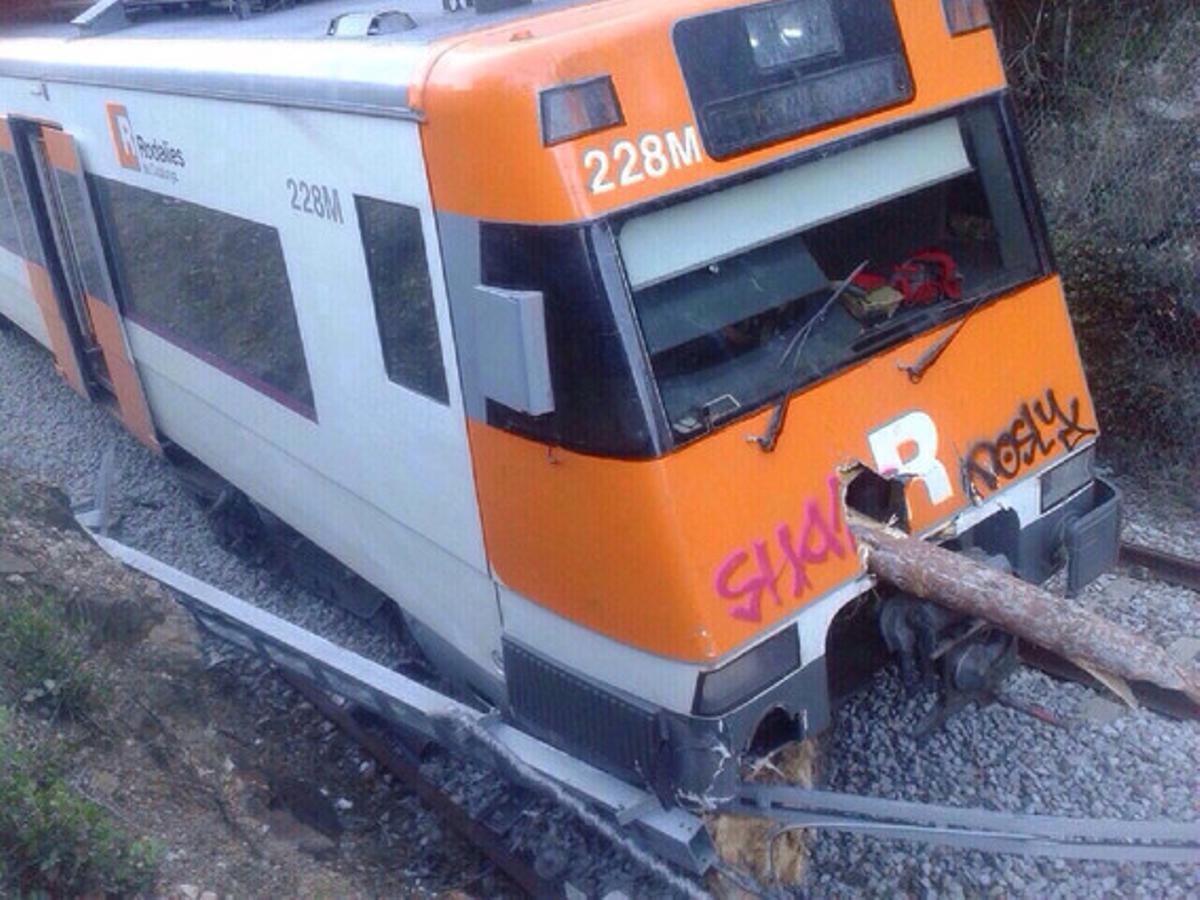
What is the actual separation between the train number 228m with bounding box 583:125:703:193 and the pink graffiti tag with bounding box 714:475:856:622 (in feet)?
3.54

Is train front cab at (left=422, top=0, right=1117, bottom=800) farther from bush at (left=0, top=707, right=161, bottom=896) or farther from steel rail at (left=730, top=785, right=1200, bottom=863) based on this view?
bush at (left=0, top=707, right=161, bottom=896)

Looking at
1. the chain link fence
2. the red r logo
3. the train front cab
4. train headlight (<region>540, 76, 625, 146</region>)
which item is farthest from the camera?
the chain link fence

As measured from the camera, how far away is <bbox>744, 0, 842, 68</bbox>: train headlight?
13.2 ft

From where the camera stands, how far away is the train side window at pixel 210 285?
5438 mm

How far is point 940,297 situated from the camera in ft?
15.1

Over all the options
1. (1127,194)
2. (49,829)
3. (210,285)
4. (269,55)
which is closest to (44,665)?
(49,829)

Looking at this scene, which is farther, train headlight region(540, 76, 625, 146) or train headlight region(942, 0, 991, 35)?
train headlight region(942, 0, 991, 35)

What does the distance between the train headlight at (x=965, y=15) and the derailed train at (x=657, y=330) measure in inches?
0.5

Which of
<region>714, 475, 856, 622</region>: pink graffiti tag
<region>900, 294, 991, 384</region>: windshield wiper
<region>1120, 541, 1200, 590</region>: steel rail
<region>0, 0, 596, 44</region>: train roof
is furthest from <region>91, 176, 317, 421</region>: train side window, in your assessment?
<region>1120, 541, 1200, 590</region>: steel rail

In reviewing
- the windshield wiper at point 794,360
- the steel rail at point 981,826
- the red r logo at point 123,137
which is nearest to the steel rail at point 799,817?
the steel rail at point 981,826

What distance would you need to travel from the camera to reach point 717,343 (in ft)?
13.3

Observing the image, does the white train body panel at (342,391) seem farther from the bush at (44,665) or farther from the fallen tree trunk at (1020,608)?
the fallen tree trunk at (1020,608)

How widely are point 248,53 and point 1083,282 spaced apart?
5.23m

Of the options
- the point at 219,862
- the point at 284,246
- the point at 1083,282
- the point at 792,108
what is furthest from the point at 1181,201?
the point at 219,862
